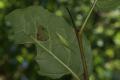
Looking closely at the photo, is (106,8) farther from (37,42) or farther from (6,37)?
(6,37)

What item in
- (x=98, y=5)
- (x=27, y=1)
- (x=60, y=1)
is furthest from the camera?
(x=60, y=1)

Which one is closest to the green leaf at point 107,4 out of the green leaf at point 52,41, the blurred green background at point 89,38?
the green leaf at point 52,41

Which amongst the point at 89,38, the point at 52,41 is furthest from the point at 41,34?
the point at 89,38

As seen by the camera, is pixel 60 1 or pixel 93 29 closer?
pixel 60 1

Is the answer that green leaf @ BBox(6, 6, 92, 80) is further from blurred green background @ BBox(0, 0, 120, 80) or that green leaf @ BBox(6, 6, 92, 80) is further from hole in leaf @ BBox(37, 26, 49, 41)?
blurred green background @ BBox(0, 0, 120, 80)

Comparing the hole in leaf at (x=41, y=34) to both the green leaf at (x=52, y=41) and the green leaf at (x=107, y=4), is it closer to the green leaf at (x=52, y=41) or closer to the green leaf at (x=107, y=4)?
the green leaf at (x=52, y=41)

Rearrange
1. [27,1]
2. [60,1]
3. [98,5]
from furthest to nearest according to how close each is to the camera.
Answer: [60,1] → [27,1] → [98,5]

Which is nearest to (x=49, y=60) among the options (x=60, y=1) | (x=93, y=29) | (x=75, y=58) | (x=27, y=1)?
(x=75, y=58)
